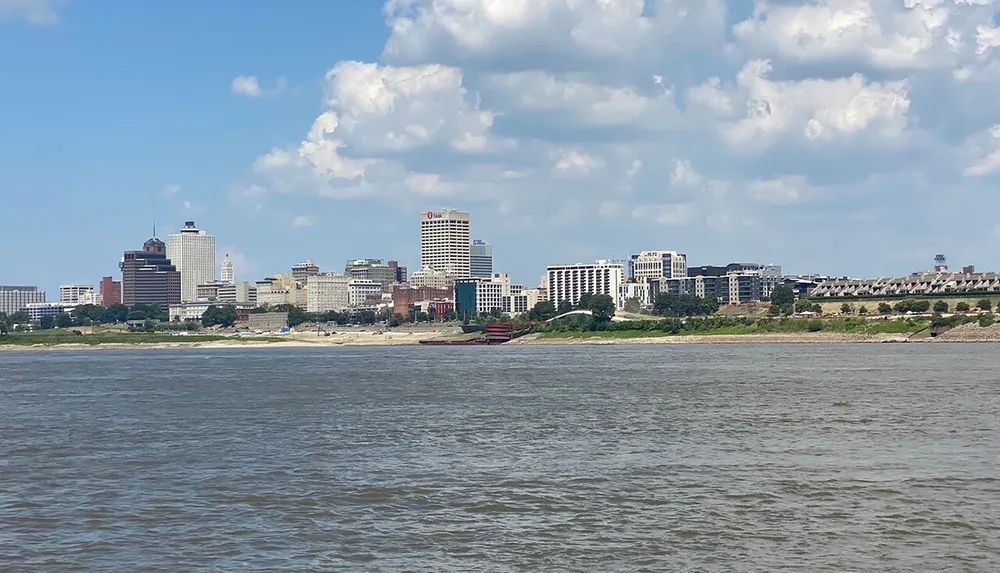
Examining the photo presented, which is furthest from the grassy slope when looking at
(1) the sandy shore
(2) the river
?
(2) the river

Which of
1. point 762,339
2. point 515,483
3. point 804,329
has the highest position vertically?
point 804,329

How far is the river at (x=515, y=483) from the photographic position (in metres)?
21.3

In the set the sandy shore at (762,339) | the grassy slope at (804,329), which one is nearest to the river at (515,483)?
the sandy shore at (762,339)

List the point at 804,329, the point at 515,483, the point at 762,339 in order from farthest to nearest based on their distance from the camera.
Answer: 1. the point at 762,339
2. the point at 804,329
3. the point at 515,483

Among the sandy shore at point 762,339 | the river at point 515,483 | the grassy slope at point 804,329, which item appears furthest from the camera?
the grassy slope at point 804,329

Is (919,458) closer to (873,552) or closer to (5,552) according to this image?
(873,552)

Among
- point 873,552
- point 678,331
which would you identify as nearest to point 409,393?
point 873,552

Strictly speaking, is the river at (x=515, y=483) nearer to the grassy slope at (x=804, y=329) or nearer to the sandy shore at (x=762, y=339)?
the sandy shore at (x=762, y=339)

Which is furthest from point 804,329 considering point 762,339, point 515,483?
point 515,483

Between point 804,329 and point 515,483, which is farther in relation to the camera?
point 804,329

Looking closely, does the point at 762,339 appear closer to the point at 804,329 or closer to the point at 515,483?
the point at 804,329

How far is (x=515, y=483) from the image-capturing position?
29094mm

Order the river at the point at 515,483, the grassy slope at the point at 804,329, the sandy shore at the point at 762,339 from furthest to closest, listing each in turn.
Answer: the grassy slope at the point at 804,329
the sandy shore at the point at 762,339
the river at the point at 515,483

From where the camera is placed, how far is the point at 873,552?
68.4 feet
